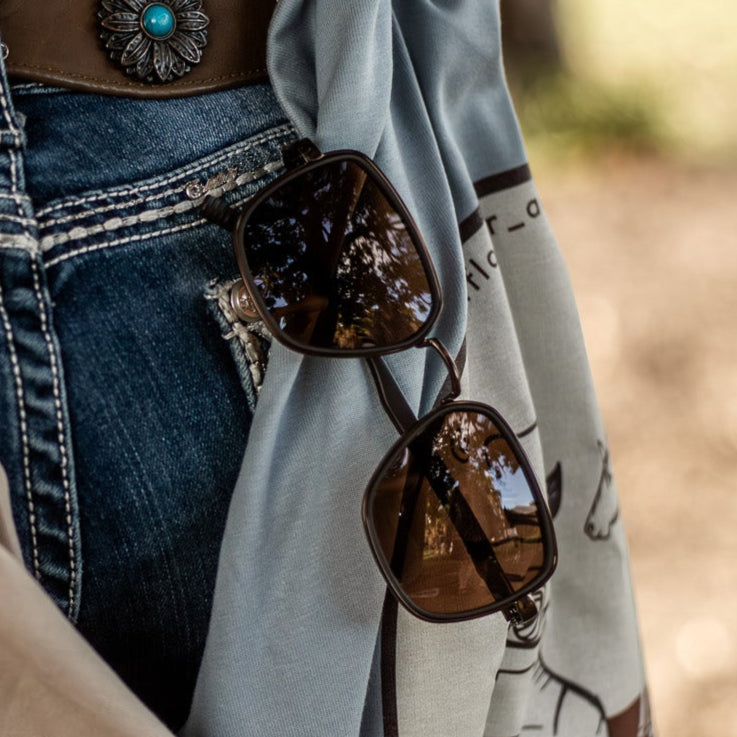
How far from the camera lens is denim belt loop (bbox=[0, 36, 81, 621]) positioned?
0.41 meters

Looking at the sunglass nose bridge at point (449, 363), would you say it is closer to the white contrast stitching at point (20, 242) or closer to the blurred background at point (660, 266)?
the white contrast stitching at point (20, 242)

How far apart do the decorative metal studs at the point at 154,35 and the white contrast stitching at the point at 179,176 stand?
0.16 feet

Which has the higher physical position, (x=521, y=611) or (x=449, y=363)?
(x=449, y=363)

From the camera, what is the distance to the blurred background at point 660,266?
168 cm

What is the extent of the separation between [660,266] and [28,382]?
2.19 m

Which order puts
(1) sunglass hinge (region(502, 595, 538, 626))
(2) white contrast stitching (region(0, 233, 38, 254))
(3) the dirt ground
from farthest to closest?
(3) the dirt ground → (1) sunglass hinge (region(502, 595, 538, 626)) → (2) white contrast stitching (region(0, 233, 38, 254))

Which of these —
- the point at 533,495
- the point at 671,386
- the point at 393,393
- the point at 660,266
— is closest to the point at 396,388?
the point at 393,393

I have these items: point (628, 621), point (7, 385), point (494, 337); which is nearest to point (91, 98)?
point (7, 385)

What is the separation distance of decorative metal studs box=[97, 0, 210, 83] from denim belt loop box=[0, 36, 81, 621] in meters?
0.06

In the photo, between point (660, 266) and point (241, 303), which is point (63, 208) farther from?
point (660, 266)

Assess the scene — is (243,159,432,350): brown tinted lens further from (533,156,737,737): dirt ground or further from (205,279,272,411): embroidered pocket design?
(533,156,737,737): dirt ground

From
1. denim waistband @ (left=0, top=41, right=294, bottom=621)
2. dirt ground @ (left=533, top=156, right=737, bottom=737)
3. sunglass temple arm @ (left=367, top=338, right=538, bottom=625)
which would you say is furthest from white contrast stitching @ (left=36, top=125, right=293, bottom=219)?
dirt ground @ (left=533, top=156, right=737, bottom=737)

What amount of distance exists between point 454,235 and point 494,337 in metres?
0.08

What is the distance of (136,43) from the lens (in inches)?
17.4
